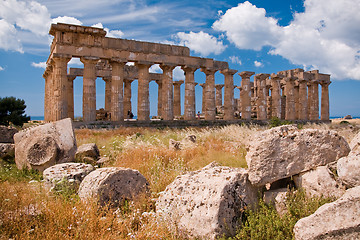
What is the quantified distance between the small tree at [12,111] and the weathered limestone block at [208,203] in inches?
929

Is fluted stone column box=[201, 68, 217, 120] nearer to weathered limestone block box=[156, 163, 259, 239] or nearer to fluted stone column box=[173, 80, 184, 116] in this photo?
fluted stone column box=[173, 80, 184, 116]

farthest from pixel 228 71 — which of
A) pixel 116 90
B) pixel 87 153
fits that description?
pixel 87 153

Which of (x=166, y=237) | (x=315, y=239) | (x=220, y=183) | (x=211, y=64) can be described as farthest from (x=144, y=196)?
(x=211, y=64)

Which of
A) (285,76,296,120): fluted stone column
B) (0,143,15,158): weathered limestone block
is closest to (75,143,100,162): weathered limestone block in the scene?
(0,143,15,158): weathered limestone block

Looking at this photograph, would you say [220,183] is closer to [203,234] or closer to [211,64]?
[203,234]

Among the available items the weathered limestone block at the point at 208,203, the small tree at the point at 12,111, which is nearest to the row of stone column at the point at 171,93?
the small tree at the point at 12,111

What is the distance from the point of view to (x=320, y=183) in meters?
4.33

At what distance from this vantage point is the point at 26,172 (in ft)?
24.8

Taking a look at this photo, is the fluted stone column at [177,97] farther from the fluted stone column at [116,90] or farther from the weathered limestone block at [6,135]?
the weathered limestone block at [6,135]

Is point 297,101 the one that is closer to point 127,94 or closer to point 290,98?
point 290,98

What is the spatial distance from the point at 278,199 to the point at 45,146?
6.37 metres

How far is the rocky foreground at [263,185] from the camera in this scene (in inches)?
132

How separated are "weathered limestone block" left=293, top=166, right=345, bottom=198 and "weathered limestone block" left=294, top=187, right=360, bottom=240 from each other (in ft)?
2.66

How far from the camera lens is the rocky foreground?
3346mm
